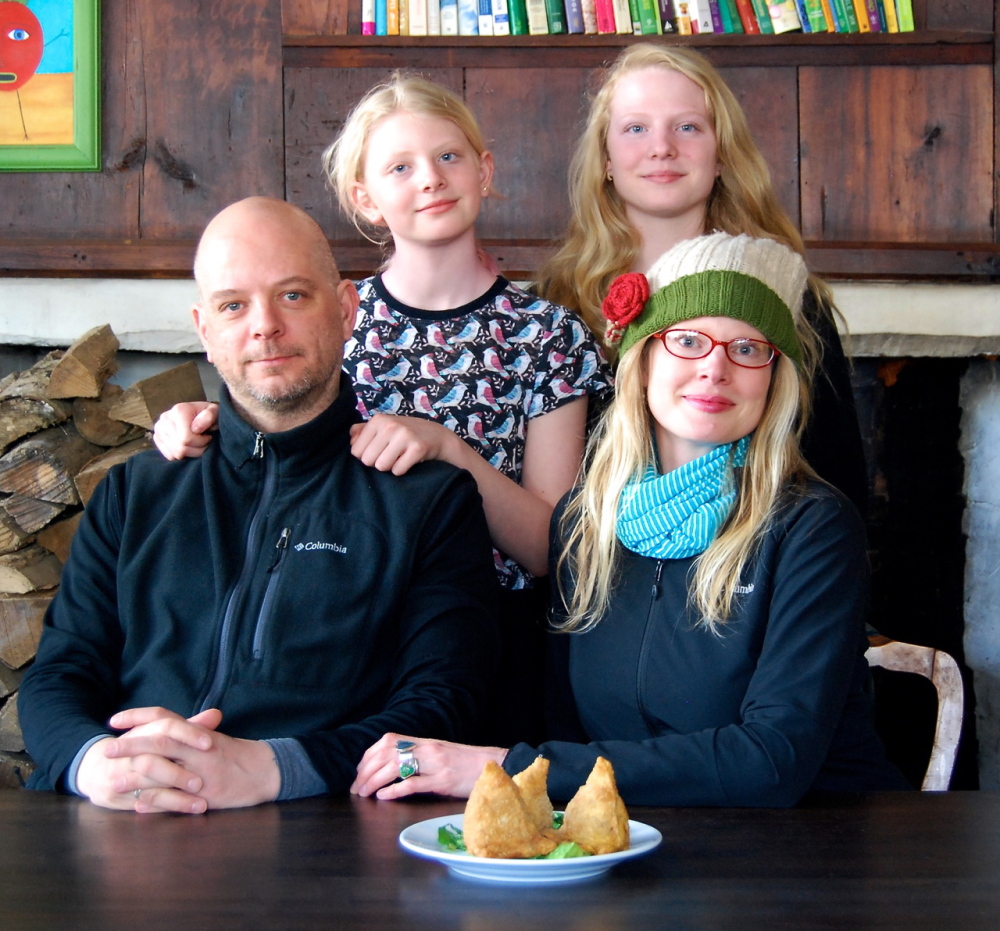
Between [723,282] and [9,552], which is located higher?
[723,282]

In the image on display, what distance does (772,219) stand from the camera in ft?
8.80

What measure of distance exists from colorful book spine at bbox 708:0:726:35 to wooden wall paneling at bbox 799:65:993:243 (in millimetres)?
266

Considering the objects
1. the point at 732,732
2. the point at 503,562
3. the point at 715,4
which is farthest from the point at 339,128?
the point at 732,732

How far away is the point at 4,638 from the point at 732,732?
6.63ft

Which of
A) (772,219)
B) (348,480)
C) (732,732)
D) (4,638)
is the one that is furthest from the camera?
(4,638)

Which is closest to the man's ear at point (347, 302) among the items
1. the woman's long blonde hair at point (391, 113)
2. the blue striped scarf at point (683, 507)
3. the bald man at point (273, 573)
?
the bald man at point (273, 573)

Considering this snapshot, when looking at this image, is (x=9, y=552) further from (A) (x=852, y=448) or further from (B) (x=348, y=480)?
(A) (x=852, y=448)

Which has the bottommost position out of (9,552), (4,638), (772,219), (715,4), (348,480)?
(4,638)

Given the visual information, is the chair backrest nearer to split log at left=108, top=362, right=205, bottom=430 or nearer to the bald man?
the bald man

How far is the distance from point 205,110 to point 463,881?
280cm

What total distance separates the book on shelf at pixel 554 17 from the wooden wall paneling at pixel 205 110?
776 millimetres

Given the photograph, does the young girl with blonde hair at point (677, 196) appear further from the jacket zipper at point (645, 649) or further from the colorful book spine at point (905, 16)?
the colorful book spine at point (905, 16)

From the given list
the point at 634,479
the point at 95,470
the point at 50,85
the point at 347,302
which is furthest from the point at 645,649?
the point at 50,85

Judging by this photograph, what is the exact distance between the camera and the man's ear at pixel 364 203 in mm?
2410
